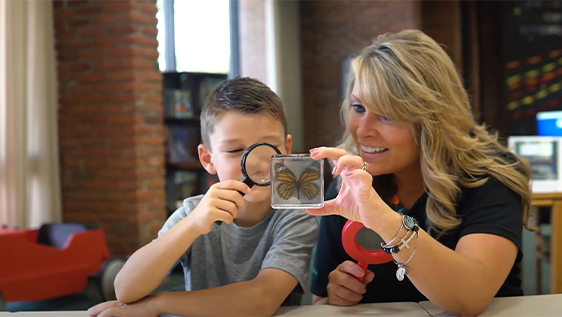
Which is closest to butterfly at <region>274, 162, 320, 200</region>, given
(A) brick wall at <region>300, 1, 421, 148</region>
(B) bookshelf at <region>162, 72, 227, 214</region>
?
(B) bookshelf at <region>162, 72, 227, 214</region>

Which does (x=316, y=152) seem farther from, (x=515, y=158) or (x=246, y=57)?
(x=246, y=57)

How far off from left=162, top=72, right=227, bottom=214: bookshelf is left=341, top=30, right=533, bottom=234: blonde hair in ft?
12.9

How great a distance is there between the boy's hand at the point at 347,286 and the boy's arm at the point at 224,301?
16 cm

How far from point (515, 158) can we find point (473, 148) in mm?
151

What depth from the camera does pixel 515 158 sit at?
1689 mm

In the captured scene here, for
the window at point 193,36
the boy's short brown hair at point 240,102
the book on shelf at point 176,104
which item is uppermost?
the window at point 193,36

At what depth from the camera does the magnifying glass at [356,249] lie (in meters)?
1.35

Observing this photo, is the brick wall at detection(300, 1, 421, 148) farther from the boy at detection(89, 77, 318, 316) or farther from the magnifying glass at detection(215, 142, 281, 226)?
the magnifying glass at detection(215, 142, 281, 226)

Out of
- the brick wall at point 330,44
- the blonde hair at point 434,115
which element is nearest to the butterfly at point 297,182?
the blonde hair at point 434,115

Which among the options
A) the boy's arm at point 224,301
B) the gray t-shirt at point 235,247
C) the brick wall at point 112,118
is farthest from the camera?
the brick wall at point 112,118

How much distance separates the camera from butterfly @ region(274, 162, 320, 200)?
1.20 meters

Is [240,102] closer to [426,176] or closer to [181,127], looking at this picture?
[426,176]

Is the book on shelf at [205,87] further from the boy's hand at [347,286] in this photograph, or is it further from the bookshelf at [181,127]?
the boy's hand at [347,286]

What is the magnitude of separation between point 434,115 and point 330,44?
6841mm
